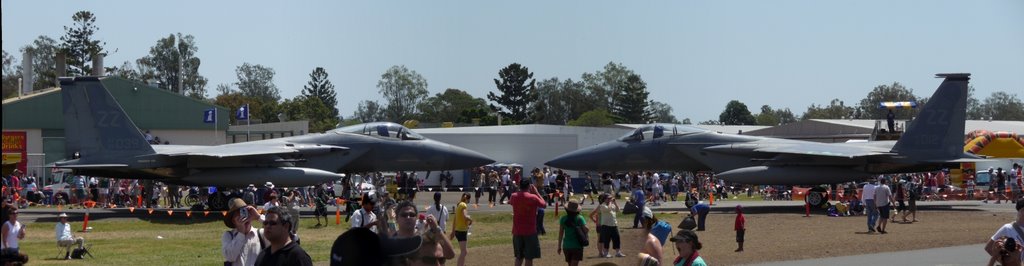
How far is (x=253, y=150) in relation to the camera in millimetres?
31156

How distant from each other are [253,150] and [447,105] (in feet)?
357

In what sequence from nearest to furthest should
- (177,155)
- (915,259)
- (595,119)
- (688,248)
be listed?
(688,248) < (915,259) < (177,155) < (595,119)

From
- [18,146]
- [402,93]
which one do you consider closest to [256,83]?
[402,93]

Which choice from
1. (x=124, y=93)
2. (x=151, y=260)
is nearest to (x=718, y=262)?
(x=151, y=260)

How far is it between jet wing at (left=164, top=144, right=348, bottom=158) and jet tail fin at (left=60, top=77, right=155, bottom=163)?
1329 mm

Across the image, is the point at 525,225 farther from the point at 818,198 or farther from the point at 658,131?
the point at 818,198

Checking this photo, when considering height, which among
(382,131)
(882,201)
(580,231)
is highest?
(382,131)

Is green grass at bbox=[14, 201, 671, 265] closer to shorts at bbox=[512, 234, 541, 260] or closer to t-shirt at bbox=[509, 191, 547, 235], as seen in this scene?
shorts at bbox=[512, 234, 541, 260]

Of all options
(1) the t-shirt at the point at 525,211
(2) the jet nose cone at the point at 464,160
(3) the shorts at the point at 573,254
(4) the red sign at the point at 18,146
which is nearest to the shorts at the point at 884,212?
(3) the shorts at the point at 573,254

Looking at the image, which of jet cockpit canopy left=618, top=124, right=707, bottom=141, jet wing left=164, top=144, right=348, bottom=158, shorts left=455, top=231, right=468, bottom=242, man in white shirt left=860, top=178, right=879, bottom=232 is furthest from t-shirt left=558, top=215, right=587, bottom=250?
jet cockpit canopy left=618, top=124, right=707, bottom=141

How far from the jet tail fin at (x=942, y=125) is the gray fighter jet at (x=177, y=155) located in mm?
15349

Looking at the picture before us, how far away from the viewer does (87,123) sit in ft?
103

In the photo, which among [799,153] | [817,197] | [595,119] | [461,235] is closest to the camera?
[461,235]

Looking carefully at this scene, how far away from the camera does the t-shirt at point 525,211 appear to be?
14641mm
